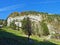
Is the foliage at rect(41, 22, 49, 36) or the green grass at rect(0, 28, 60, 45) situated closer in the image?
the green grass at rect(0, 28, 60, 45)

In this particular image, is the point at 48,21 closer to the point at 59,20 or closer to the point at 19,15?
the point at 59,20

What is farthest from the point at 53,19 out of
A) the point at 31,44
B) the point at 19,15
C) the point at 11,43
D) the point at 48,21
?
the point at 11,43

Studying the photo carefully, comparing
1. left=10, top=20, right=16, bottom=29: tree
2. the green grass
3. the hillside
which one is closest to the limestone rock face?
the hillside

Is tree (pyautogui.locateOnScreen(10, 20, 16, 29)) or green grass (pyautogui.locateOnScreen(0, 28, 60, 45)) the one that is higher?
tree (pyautogui.locateOnScreen(10, 20, 16, 29))

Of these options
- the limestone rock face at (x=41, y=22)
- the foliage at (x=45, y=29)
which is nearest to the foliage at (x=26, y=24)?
the limestone rock face at (x=41, y=22)

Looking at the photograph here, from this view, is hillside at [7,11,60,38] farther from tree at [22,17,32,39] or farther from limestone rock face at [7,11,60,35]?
tree at [22,17,32,39]

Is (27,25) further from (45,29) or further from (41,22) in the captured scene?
(45,29)

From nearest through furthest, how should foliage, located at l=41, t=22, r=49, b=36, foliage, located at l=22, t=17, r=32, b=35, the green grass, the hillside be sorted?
the green grass
foliage, located at l=22, t=17, r=32, b=35
foliage, located at l=41, t=22, r=49, b=36
the hillside

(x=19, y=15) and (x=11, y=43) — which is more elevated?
(x=19, y=15)

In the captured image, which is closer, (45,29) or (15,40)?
(15,40)

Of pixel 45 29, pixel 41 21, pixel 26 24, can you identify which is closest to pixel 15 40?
pixel 26 24

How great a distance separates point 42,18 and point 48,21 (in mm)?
1691

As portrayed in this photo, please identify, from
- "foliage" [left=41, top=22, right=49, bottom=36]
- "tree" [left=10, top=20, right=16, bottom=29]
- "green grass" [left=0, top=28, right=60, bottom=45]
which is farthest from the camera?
"foliage" [left=41, top=22, right=49, bottom=36]

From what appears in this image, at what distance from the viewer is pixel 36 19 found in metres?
55.6
